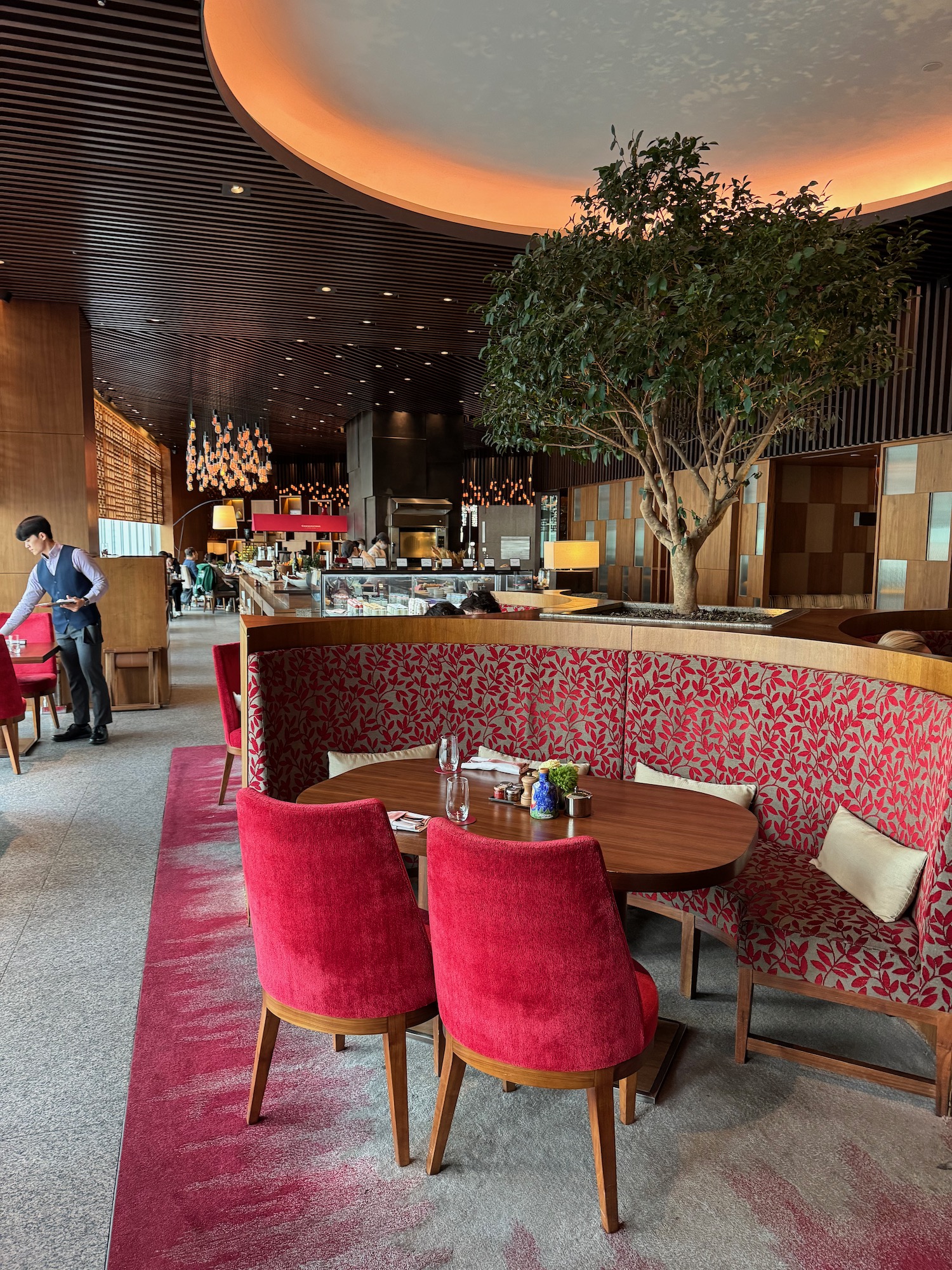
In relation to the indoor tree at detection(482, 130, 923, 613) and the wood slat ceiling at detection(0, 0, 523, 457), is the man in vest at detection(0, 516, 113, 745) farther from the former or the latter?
the indoor tree at detection(482, 130, 923, 613)

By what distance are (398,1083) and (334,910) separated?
547mm

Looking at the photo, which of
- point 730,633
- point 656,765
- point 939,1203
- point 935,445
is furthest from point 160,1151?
point 935,445

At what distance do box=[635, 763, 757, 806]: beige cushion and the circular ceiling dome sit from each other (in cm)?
390

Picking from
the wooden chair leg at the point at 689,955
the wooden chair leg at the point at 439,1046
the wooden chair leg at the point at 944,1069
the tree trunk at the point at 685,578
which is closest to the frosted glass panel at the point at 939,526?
the tree trunk at the point at 685,578

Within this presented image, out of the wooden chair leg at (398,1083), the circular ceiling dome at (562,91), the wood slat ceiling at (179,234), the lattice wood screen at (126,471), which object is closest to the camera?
the wooden chair leg at (398,1083)

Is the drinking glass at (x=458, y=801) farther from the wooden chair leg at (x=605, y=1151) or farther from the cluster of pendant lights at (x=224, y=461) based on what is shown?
the cluster of pendant lights at (x=224, y=461)

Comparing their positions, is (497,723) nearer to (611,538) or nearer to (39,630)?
(39,630)

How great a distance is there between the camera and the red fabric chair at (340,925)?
194 cm

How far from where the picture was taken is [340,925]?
2021 mm

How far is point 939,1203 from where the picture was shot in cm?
203

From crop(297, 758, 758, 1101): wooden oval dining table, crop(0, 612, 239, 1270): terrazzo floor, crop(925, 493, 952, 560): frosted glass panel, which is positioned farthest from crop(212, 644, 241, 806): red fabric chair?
crop(925, 493, 952, 560): frosted glass panel

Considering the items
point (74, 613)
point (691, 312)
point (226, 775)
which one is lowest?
point (226, 775)

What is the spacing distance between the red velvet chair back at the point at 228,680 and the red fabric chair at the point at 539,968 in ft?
10.5

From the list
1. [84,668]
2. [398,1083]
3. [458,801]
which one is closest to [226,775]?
[84,668]
